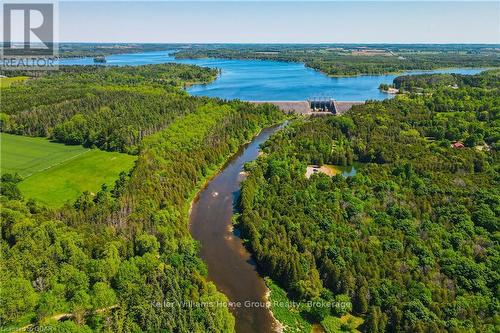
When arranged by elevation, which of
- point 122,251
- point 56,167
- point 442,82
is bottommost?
point 122,251

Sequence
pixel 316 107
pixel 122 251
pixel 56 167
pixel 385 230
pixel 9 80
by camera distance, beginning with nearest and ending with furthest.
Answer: pixel 122 251 → pixel 385 230 → pixel 56 167 → pixel 316 107 → pixel 9 80

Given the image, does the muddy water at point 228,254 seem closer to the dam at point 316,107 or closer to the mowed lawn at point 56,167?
the mowed lawn at point 56,167

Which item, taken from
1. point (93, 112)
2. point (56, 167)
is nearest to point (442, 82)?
point (93, 112)

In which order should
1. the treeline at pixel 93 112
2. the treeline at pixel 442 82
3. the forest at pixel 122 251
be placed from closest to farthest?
the forest at pixel 122 251
the treeline at pixel 93 112
the treeline at pixel 442 82

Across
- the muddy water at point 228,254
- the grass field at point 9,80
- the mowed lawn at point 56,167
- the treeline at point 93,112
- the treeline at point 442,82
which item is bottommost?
the muddy water at point 228,254

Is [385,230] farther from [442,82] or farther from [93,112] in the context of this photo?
[442,82]

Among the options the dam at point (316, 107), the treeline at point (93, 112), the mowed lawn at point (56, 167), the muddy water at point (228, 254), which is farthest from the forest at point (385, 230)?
the dam at point (316, 107)

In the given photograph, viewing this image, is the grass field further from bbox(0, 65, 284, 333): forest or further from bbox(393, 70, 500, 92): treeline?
bbox(393, 70, 500, 92): treeline

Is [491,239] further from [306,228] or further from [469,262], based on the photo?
[306,228]
